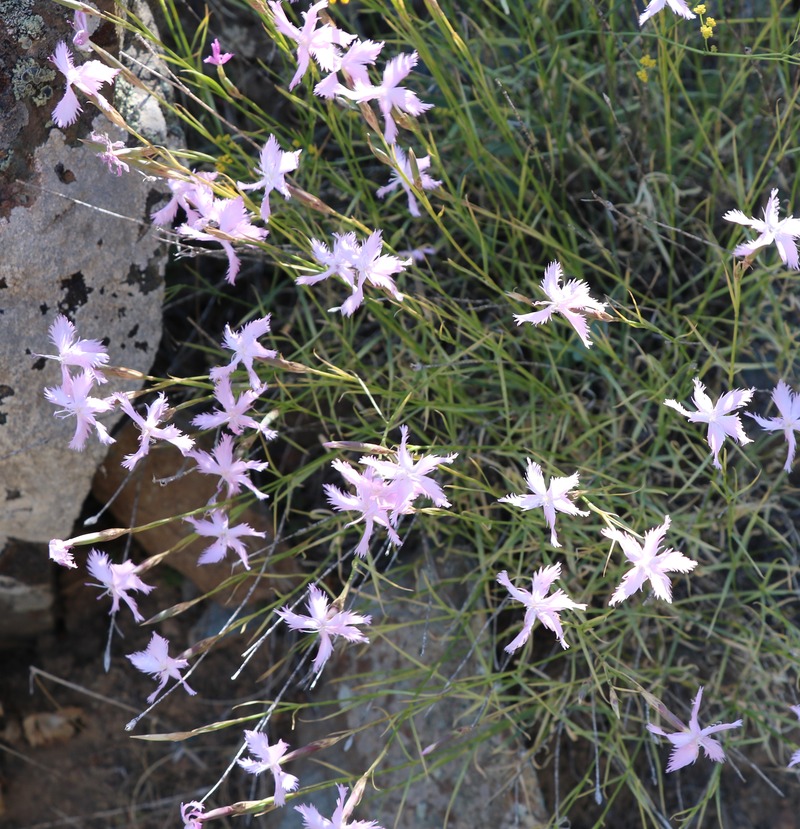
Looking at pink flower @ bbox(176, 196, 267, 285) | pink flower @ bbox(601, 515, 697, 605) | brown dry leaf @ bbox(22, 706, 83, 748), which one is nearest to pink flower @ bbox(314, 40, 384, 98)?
pink flower @ bbox(176, 196, 267, 285)

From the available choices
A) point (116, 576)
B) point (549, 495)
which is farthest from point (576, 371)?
point (116, 576)

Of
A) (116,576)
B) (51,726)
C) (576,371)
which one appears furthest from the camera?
(51,726)

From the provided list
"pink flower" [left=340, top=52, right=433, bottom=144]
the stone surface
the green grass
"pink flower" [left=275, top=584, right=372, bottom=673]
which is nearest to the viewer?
"pink flower" [left=340, top=52, right=433, bottom=144]

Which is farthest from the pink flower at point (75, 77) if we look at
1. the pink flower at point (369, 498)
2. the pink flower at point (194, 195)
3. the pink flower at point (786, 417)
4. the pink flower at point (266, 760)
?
the pink flower at point (786, 417)

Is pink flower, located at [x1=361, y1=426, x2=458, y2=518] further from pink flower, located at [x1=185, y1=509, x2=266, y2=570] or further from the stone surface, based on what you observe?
the stone surface

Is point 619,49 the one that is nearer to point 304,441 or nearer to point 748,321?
point 748,321

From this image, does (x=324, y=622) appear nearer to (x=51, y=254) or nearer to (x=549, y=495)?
(x=549, y=495)
